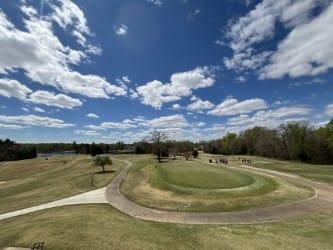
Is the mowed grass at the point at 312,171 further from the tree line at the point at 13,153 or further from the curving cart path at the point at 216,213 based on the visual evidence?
the tree line at the point at 13,153

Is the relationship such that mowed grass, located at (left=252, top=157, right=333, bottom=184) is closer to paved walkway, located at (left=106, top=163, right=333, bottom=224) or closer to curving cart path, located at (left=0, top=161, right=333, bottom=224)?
curving cart path, located at (left=0, top=161, right=333, bottom=224)

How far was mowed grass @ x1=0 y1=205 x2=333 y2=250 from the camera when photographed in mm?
11289

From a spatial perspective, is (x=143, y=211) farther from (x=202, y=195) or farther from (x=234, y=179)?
(x=234, y=179)

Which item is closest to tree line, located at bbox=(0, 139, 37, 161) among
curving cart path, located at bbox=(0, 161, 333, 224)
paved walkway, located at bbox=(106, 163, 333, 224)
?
curving cart path, located at bbox=(0, 161, 333, 224)

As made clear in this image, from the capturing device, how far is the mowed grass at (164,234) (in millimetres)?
11289

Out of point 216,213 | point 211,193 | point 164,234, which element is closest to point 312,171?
point 211,193

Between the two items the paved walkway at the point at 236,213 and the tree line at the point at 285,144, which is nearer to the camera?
the paved walkway at the point at 236,213

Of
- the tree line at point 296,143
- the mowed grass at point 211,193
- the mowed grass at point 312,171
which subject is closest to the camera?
the mowed grass at point 211,193

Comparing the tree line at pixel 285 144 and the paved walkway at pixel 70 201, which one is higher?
the tree line at pixel 285 144

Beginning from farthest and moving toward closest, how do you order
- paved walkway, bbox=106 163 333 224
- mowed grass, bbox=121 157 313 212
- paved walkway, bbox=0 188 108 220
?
1. paved walkway, bbox=0 188 108 220
2. mowed grass, bbox=121 157 313 212
3. paved walkway, bbox=106 163 333 224

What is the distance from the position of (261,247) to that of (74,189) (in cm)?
2465

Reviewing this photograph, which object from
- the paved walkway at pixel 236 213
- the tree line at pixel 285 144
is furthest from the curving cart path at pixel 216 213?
the tree line at pixel 285 144

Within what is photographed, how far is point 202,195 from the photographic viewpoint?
21.4 metres

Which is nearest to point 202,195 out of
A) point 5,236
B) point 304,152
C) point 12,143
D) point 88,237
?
point 88,237
